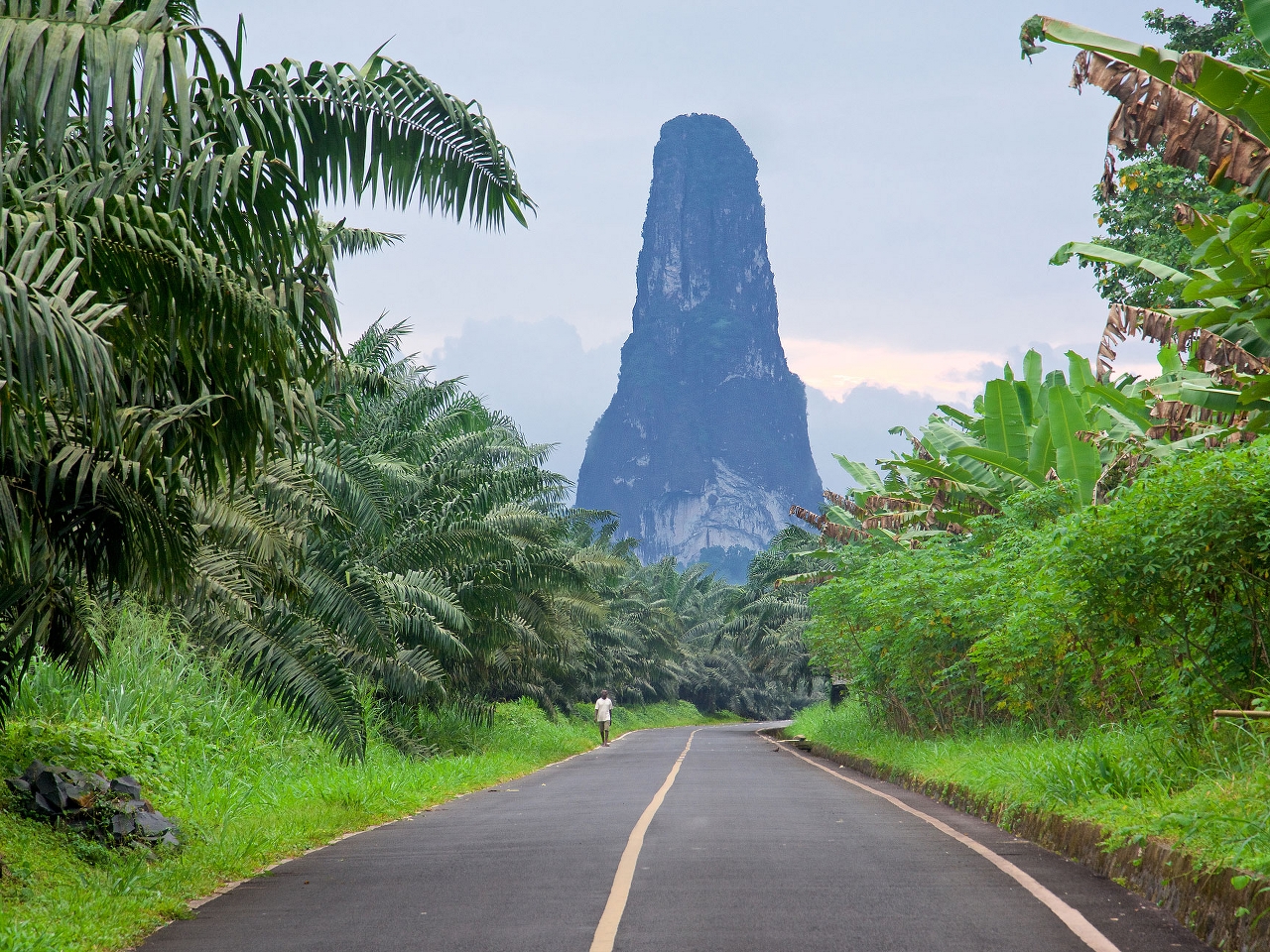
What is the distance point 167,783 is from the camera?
1149cm

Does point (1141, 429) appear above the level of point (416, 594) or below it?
above

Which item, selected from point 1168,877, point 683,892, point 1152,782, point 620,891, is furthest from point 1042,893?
point 620,891

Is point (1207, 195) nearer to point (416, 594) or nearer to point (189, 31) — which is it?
point (416, 594)

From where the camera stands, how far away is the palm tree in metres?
5.18

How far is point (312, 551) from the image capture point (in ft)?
59.7

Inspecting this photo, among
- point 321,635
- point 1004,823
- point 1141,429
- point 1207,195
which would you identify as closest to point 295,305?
point 1004,823

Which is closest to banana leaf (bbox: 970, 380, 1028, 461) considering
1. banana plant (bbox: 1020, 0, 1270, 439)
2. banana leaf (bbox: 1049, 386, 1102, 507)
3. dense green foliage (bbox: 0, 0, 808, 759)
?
banana leaf (bbox: 1049, 386, 1102, 507)

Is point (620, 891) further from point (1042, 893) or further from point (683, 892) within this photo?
point (1042, 893)

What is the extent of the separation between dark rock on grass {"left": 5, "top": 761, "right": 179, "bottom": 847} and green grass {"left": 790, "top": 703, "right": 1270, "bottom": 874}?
23.0ft

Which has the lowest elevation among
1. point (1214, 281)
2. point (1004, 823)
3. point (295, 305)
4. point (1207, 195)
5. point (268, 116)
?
point (1004, 823)

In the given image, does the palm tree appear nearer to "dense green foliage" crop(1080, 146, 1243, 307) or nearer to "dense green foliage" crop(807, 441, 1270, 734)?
"dense green foliage" crop(807, 441, 1270, 734)

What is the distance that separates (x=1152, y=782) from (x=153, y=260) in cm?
830

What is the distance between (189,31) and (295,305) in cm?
234

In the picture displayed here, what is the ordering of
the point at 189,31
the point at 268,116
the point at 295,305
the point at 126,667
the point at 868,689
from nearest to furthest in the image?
Answer: the point at 189,31
the point at 295,305
the point at 268,116
the point at 126,667
the point at 868,689
